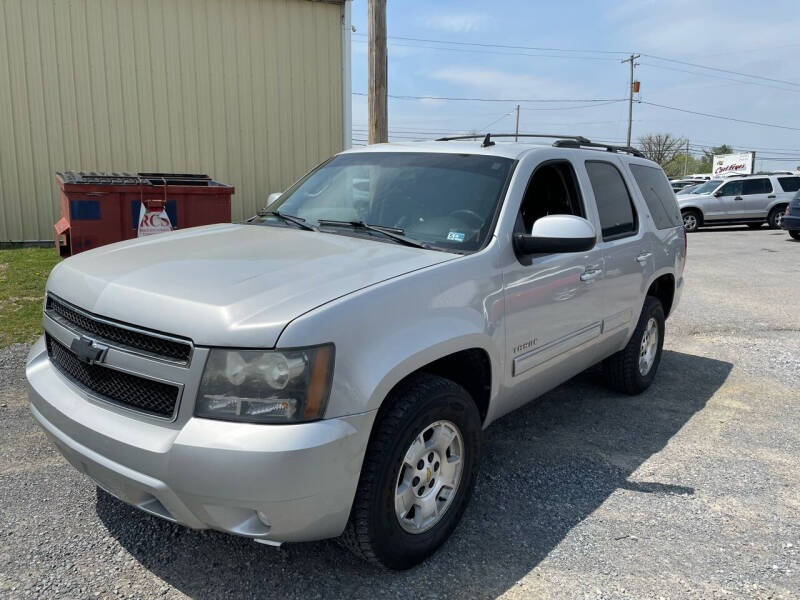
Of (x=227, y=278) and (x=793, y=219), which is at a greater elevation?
(x=227, y=278)

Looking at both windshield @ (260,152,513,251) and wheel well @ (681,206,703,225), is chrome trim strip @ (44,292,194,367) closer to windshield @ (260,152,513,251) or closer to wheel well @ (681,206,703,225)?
windshield @ (260,152,513,251)

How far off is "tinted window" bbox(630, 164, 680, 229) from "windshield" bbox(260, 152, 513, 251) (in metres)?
1.90

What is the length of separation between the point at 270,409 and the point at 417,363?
2.08ft

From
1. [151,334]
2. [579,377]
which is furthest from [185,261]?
[579,377]

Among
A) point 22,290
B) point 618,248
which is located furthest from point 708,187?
point 22,290

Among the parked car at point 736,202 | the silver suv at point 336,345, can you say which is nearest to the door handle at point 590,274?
the silver suv at point 336,345

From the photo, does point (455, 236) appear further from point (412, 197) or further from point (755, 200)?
point (755, 200)

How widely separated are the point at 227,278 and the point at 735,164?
194 ft

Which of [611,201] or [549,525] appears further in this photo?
[611,201]

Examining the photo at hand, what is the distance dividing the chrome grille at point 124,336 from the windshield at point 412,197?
1289mm

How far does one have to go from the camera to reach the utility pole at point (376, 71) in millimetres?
8758

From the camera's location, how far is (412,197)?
3629mm

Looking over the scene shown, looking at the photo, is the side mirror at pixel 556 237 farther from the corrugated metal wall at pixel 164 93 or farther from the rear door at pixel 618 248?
the corrugated metal wall at pixel 164 93

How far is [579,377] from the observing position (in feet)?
18.4
